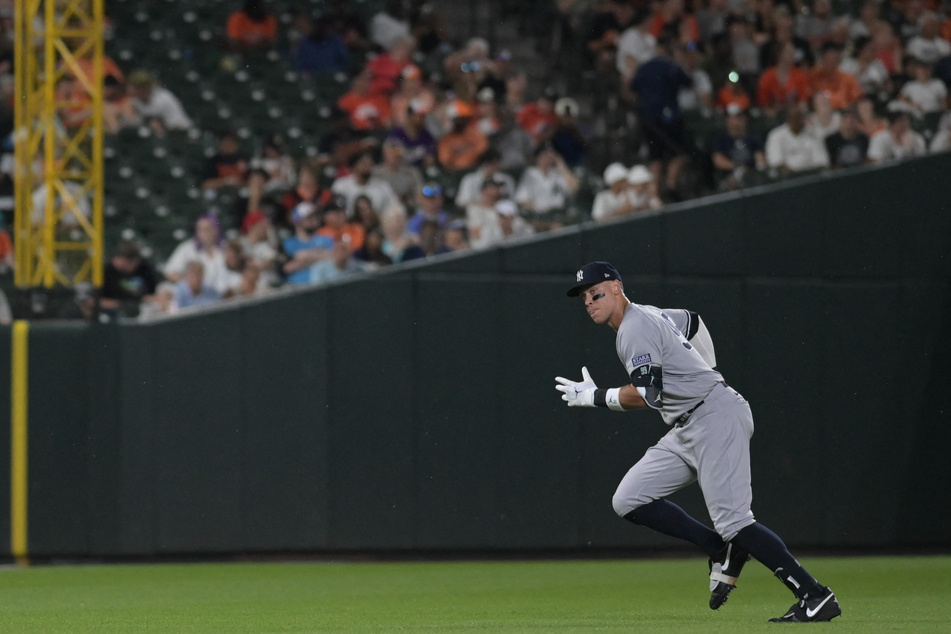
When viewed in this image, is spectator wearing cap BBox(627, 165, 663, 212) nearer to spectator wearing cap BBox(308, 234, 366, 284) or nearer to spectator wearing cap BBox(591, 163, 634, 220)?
spectator wearing cap BBox(591, 163, 634, 220)

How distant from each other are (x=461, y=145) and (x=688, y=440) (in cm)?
723

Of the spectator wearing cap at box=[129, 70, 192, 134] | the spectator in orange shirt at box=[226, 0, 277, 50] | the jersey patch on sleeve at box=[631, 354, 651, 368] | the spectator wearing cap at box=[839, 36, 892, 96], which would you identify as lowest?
the jersey patch on sleeve at box=[631, 354, 651, 368]

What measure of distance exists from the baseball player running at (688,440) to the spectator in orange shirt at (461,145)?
6.83 metres

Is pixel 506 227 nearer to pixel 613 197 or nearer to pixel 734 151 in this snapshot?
pixel 613 197

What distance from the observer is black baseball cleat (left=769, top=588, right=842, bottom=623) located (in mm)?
6277

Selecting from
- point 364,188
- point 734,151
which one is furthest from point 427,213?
point 734,151

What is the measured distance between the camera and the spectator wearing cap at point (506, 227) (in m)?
12.1

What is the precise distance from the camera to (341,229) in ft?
39.3

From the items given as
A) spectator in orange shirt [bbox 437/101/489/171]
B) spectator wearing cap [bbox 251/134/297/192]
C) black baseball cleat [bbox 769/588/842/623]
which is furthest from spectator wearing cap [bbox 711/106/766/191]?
black baseball cleat [bbox 769/588/842/623]

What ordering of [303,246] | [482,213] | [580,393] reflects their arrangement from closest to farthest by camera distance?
1. [580,393]
2. [303,246]
3. [482,213]

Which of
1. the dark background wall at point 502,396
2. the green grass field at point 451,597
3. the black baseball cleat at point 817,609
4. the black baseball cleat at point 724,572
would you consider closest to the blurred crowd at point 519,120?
the dark background wall at point 502,396

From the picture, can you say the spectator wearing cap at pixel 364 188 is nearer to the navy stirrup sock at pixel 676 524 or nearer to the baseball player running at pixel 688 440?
the baseball player running at pixel 688 440

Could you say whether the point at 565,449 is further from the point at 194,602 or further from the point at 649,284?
the point at 194,602

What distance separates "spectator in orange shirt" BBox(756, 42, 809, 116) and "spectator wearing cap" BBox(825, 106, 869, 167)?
45.1 inches
